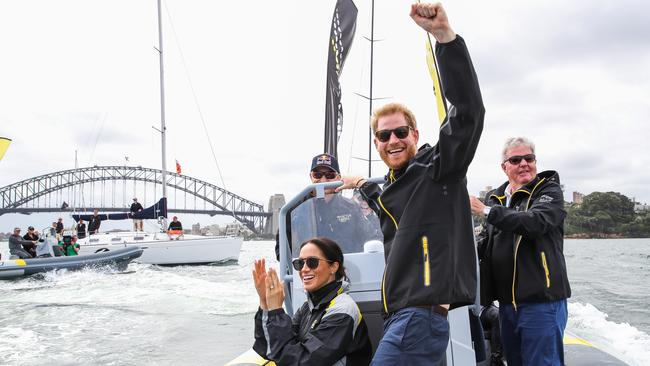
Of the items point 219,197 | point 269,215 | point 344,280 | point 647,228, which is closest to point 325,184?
point 344,280

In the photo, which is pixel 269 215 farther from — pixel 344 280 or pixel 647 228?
pixel 344 280

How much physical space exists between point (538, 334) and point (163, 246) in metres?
21.8

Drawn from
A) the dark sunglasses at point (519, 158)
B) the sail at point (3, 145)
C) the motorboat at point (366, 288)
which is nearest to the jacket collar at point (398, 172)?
the motorboat at point (366, 288)

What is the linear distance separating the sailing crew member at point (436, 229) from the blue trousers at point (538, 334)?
3.27 ft

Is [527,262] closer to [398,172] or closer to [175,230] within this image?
[398,172]

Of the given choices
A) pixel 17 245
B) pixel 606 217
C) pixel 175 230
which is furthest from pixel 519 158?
pixel 606 217

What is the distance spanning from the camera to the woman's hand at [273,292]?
7.02 ft

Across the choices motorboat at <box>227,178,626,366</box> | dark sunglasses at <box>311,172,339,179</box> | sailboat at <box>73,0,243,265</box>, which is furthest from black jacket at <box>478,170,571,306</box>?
sailboat at <box>73,0,243,265</box>

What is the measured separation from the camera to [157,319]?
9.24 m

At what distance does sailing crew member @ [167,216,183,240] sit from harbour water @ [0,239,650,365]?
8021 millimetres

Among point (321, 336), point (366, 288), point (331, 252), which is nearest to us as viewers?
point (321, 336)

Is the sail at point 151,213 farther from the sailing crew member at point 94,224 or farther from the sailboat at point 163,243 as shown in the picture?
the sailing crew member at point 94,224

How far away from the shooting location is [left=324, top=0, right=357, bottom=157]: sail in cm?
837

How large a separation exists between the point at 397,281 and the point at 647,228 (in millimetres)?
85969
